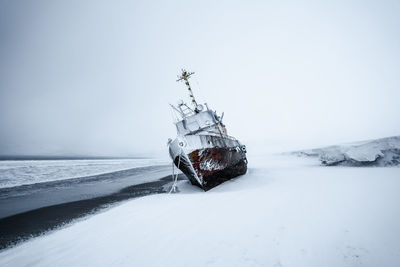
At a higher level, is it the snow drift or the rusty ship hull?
the rusty ship hull

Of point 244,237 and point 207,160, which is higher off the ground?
point 207,160

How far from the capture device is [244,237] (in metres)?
3.29

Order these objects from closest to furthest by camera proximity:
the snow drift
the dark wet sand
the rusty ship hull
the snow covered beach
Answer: the snow covered beach → the dark wet sand → the rusty ship hull → the snow drift

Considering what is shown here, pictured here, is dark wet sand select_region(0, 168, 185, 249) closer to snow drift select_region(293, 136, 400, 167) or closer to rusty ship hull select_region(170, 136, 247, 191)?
rusty ship hull select_region(170, 136, 247, 191)

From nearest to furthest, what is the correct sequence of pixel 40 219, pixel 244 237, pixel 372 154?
1. pixel 244 237
2. pixel 40 219
3. pixel 372 154

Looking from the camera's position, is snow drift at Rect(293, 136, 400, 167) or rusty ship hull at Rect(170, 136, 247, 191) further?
snow drift at Rect(293, 136, 400, 167)

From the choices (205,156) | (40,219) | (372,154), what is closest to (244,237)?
(205,156)

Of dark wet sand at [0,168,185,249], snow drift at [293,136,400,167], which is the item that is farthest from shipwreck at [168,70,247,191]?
snow drift at [293,136,400,167]

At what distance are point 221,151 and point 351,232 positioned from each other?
6.91 m

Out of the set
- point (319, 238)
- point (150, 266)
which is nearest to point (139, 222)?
point (150, 266)

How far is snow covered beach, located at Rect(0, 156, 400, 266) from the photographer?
8.57ft

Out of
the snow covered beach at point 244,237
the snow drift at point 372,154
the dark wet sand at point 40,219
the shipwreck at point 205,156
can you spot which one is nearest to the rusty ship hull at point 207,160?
the shipwreck at point 205,156

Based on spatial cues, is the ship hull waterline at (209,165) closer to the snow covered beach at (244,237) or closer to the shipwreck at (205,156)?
the shipwreck at (205,156)

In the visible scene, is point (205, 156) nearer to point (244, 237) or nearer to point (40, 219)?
point (244, 237)
